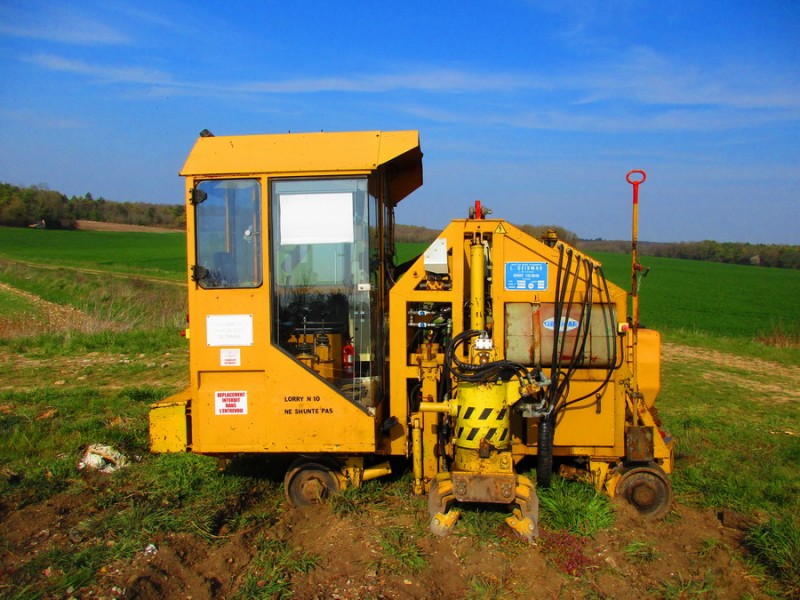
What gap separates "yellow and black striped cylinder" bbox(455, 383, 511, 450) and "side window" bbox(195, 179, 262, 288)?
1.62 metres

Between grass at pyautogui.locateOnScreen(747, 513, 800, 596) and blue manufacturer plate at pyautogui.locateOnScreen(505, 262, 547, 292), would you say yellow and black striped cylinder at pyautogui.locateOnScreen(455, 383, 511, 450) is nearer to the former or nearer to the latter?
blue manufacturer plate at pyautogui.locateOnScreen(505, 262, 547, 292)

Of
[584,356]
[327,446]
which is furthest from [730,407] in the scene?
[327,446]

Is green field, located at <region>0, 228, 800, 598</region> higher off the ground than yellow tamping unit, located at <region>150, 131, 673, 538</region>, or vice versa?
yellow tamping unit, located at <region>150, 131, 673, 538</region>

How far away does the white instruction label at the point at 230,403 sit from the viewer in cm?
433

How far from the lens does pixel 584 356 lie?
4.43 metres

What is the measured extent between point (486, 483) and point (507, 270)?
1.50 meters

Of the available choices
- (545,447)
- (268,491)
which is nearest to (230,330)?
(268,491)

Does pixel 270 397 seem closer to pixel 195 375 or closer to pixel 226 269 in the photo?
pixel 195 375

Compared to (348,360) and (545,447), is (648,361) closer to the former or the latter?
(545,447)

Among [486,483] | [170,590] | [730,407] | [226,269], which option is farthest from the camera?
[730,407]

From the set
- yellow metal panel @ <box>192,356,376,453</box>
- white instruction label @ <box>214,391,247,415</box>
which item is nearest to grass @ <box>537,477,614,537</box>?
Answer: yellow metal panel @ <box>192,356,376,453</box>

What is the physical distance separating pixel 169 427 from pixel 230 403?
543 millimetres

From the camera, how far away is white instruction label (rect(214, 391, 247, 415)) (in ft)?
14.2

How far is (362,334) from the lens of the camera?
4434mm
